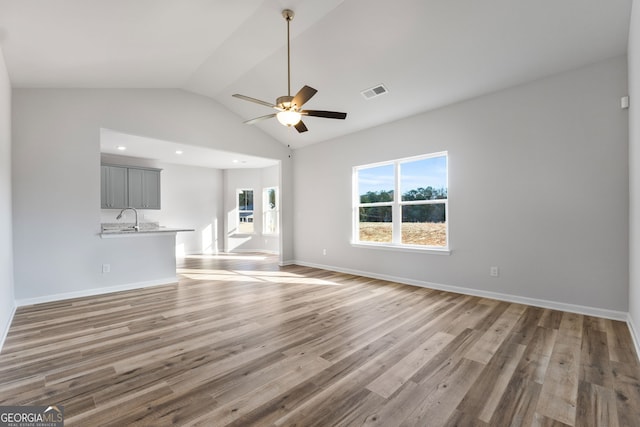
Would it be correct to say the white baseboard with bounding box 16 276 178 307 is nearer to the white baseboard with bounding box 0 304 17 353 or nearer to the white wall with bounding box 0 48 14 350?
the white baseboard with bounding box 0 304 17 353

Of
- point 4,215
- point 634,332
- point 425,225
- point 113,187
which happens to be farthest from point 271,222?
point 634,332

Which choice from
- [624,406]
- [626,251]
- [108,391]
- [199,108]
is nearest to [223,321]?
[108,391]

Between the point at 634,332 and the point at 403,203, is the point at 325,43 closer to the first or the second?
the point at 403,203

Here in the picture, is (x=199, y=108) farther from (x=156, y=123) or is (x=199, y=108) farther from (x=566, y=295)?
(x=566, y=295)

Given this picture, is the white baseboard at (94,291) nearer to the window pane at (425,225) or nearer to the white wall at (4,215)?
the white wall at (4,215)

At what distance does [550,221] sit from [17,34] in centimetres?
595

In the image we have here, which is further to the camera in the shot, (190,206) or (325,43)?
(190,206)

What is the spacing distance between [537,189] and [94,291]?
6314 mm

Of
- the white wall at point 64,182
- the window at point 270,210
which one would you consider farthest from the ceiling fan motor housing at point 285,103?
the window at point 270,210

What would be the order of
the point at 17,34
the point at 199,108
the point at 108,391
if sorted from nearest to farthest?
the point at 108,391 < the point at 17,34 < the point at 199,108

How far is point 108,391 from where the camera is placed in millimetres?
1931

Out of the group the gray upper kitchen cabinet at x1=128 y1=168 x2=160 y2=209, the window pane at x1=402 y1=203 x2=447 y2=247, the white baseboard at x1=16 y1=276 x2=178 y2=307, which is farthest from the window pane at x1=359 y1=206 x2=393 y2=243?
the gray upper kitchen cabinet at x1=128 y1=168 x2=160 y2=209

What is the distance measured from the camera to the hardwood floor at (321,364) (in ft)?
5.65

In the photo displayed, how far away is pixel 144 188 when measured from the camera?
24.9 feet
